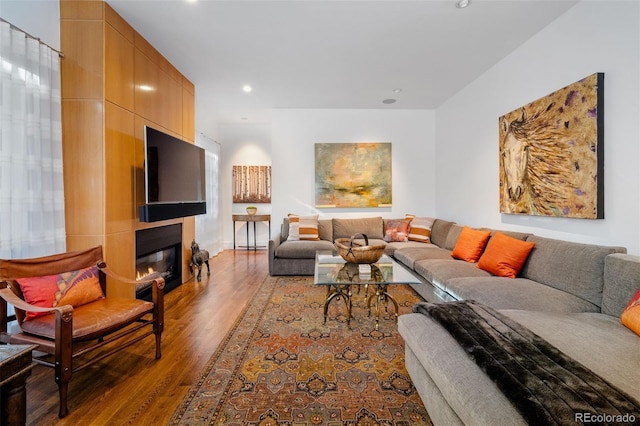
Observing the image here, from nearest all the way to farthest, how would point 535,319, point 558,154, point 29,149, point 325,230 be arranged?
point 535,319
point 29,149
point 558,154
point 325,230

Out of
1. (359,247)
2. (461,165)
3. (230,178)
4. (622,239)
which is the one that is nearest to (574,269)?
(622,239)

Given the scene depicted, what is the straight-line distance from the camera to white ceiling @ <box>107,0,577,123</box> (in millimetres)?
2414

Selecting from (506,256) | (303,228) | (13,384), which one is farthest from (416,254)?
(13,384)

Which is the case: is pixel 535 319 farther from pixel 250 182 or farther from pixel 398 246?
pixel 250 182

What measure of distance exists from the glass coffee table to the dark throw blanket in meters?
0.86

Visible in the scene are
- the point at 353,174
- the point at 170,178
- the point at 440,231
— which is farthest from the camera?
the point at 353,174

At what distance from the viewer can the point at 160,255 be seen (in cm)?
347

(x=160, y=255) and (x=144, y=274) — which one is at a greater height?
(x=160, y=255)

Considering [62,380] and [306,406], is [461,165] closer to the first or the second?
[306,406]

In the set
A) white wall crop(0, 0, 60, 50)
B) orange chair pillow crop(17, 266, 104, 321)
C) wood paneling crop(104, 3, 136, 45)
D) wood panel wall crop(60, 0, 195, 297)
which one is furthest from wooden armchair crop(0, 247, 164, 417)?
wood paneling crop(104, 3, 136, 45)

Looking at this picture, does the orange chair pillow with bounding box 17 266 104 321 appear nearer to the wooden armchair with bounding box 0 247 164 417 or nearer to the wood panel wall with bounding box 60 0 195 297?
the wooden armchair with bounding box 0 247 164 417

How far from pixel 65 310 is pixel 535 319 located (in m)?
2.71

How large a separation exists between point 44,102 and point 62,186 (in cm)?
66

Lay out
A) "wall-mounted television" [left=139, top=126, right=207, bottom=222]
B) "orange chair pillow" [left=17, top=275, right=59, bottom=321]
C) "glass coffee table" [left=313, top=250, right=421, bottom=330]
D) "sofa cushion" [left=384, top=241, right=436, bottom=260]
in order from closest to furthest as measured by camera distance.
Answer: "orange chair pillow" [left=17, top=275, right=59, bottom=321]
"glass coffee table" [left=313, top=250, right=421, bottom=330]
"wall-mounted television" [left=139, top=126, right=207, bottom=222]
"sofa cushion" [left=384, top=241, right=436, bottom=260]
